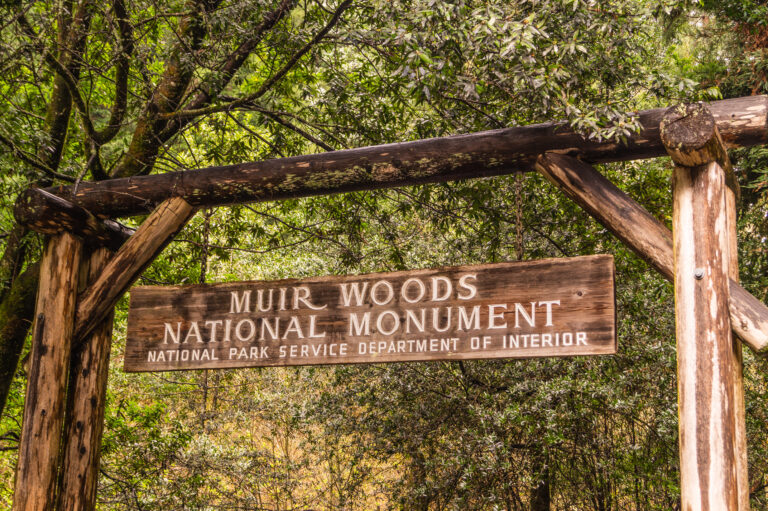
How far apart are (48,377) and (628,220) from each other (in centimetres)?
322

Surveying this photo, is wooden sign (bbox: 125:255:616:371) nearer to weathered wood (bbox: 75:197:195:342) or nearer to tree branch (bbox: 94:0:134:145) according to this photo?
weathered wood (bbox: 75:197:195:342)

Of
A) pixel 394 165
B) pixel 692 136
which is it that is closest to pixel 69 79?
pixel 394 165

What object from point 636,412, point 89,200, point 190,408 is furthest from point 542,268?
point 190,408

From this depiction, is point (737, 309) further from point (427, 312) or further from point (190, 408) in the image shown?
point (190, 408)

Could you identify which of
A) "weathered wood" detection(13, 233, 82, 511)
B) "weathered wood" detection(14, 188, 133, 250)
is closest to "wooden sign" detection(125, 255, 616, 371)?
"weathered wood" detection(13, 233, 82, 511)

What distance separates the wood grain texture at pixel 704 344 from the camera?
2475mm

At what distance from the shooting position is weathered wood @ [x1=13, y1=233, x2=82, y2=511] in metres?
3.69

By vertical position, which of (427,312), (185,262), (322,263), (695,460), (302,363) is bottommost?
(695,460)

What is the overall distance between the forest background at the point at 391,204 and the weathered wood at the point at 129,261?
2.84 feet

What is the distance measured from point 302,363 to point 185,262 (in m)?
3.72

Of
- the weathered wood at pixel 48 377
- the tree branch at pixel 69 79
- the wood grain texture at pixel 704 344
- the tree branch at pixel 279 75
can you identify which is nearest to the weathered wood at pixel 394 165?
the wood grain texture at pixel 704 344

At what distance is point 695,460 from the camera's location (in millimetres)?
2516

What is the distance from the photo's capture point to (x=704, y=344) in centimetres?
261

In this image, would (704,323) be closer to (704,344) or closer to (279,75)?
(704,344)
